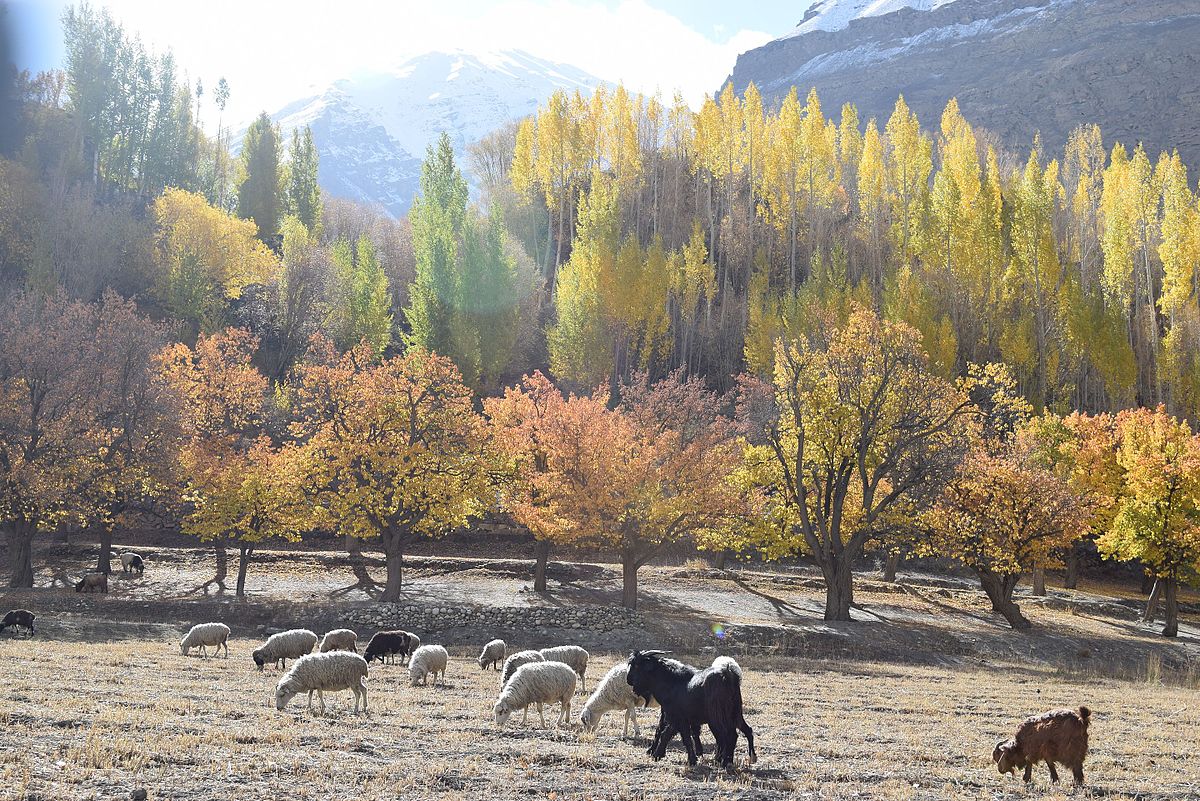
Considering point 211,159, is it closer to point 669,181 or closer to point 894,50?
point 669,181

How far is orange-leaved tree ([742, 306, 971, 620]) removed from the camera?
31766mm

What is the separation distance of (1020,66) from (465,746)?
472 ft

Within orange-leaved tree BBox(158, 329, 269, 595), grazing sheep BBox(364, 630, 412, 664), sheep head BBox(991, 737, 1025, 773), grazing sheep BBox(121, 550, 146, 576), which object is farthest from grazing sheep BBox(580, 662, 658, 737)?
grazing sheep BBox(121, 550, 146, 576)

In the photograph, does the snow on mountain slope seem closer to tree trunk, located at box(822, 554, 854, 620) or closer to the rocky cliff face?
the rocky cliff face

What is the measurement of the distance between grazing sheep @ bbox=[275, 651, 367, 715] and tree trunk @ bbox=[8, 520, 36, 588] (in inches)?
1016

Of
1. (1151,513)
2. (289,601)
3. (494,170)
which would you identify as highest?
(494,170)

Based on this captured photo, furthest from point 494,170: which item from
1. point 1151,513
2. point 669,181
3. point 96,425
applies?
point 1151,513

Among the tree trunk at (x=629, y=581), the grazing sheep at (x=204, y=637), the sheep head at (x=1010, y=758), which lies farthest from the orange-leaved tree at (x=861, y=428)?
the sheep head at (x=1010, y=758)

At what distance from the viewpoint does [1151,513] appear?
126 feet

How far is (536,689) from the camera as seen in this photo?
13680 mm

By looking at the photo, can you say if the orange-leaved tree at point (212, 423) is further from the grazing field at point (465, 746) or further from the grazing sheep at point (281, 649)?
the grazing field at point (465, 746)

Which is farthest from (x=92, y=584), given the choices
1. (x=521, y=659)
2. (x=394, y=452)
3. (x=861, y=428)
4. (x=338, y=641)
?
(x=861, y=428)

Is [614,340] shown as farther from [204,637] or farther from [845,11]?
[845,11]

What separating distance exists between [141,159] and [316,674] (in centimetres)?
7475
